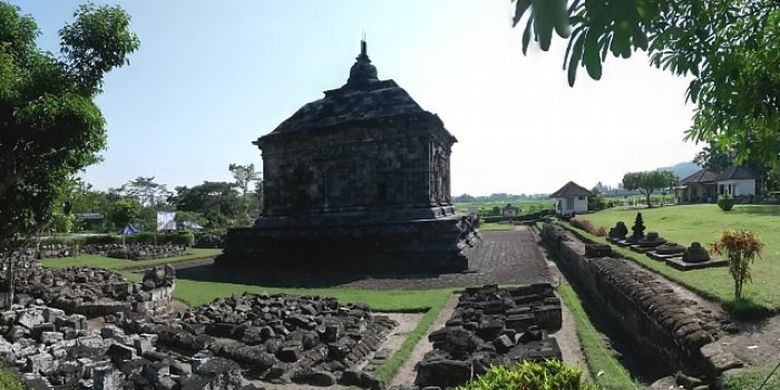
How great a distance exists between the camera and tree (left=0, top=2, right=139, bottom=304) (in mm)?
6383

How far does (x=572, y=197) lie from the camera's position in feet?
164

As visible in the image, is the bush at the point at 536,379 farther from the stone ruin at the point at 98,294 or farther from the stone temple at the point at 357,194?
the stone temple at the point at 357,194

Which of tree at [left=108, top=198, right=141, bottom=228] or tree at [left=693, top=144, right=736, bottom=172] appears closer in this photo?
tree at [left=108, top=198, right=141, bottom=228]

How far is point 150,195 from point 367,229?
76534mm

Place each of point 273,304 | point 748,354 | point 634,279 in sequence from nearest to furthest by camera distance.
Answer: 1. point 748,354
2. point 634,279
3. point 273,304

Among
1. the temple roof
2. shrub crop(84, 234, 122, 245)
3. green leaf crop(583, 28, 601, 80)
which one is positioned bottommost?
shrub crop(84, 234, 122, 245)

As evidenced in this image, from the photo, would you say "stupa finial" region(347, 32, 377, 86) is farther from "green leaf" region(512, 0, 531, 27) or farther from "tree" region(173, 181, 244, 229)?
"tree" region(173, 181, 244, 229)

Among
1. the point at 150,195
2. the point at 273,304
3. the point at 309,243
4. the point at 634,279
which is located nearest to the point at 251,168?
the point at 150,195

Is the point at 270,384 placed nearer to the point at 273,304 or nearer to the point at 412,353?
the point at 412,353

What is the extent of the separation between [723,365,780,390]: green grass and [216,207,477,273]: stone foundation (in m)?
12.4

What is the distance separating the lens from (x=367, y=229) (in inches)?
775

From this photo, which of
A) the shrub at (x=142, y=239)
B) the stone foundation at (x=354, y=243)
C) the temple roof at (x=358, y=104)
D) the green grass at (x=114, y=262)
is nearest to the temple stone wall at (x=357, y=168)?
the temple roof at (x=358, y=104)

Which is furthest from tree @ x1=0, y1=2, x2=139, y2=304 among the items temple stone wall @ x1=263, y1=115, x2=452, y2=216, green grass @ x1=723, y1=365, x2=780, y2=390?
temple stone wall @ x1=263, y1=115, x2=452, y2=216

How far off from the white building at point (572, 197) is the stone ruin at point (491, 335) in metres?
40.8
